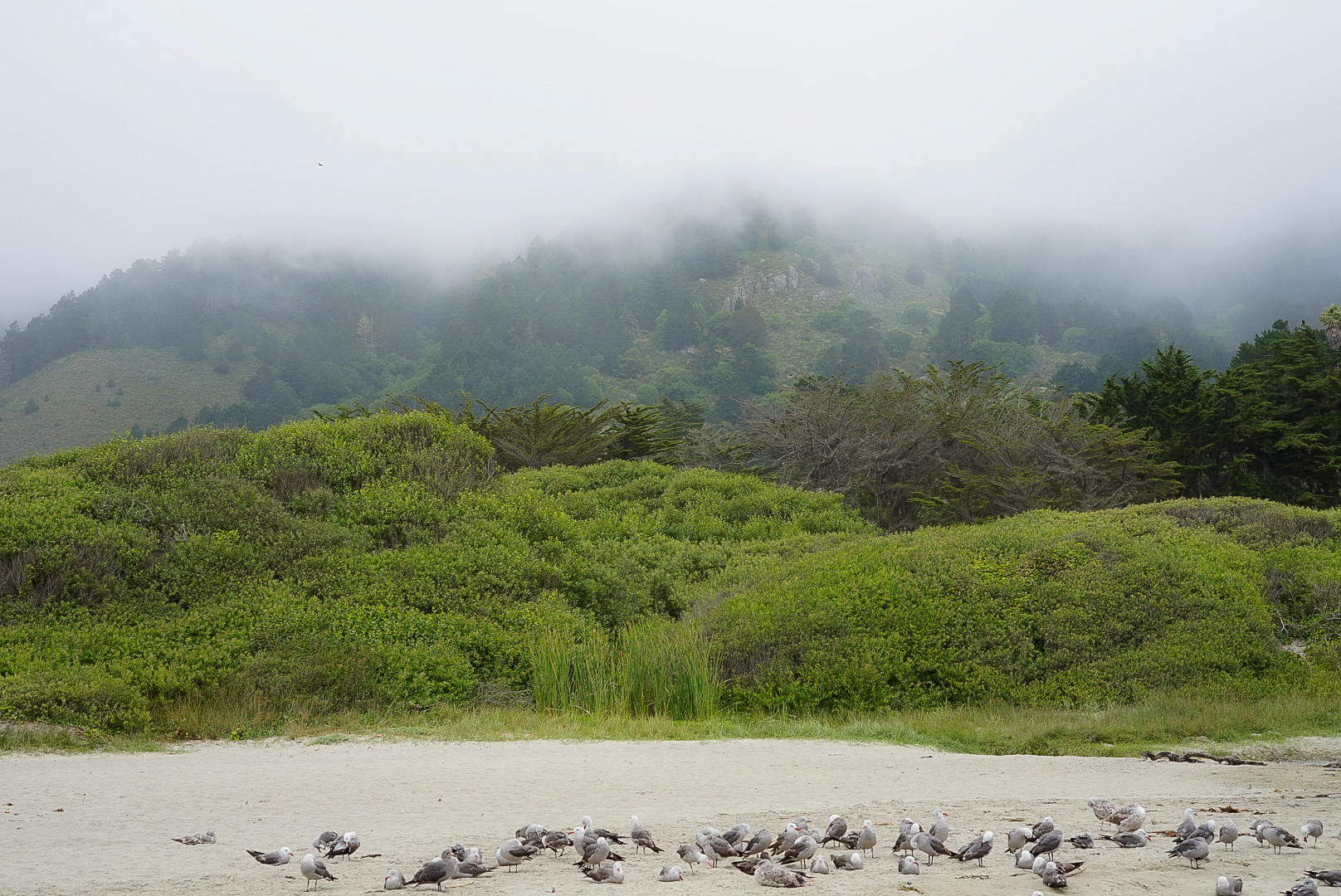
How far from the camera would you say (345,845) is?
13.9ft

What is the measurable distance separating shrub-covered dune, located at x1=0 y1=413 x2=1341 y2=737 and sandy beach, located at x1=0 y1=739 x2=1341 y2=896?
166 cm

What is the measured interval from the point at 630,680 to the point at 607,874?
6.42 m

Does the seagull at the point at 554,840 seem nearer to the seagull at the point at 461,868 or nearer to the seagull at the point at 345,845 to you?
the seagull at the point at 461,868

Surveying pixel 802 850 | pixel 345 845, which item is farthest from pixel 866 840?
pixel 345 845

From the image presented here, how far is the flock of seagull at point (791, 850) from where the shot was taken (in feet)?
12.8

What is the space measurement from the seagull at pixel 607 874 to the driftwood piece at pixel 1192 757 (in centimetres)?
575

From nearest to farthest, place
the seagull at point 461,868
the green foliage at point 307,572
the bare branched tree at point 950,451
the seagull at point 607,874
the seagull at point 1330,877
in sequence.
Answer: the seagull at point 1330,877
the seagull at point 461,868
the seagull at point 607,874
the green foliage at point 307,572
the bare branched tree at point 950,451

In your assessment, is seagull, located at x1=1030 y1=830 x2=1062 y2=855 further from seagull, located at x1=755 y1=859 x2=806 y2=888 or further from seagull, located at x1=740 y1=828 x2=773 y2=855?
seagull, located at x1=740 y1=828 x2=773 y2=855

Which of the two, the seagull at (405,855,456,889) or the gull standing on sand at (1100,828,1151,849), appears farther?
the gull standing on sand at (1100,828,1151,849)

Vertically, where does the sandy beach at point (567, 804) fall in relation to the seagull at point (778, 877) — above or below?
below

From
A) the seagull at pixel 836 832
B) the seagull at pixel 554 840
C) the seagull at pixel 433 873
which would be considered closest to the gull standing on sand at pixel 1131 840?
the seagull at pixel 836 832

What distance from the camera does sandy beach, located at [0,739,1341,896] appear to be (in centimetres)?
406

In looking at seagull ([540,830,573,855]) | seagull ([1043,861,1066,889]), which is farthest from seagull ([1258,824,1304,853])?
seagull ([540,830,573,855])

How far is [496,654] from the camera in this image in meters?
10.8
